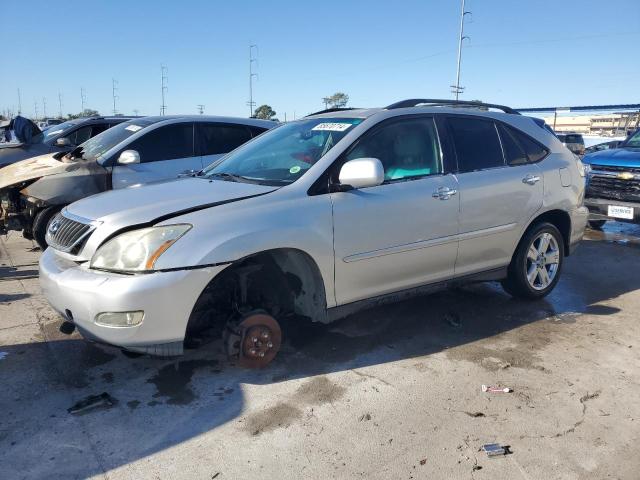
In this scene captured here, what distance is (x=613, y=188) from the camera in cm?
805

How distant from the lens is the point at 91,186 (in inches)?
239

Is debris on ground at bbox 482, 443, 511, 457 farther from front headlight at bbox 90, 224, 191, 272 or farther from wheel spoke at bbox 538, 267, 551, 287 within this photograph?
wheel spoke at bbox 538, 267, 551, 287

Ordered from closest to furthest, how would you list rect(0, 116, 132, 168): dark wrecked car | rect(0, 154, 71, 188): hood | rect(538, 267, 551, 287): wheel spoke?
rect(538, 267, 551, 287): wheel spoke
rect(0, 154, 71, 188): hood
rect(0, 116, 132, 168): dark wrecked car

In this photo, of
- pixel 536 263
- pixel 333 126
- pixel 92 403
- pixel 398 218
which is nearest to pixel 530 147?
pixel 536 263

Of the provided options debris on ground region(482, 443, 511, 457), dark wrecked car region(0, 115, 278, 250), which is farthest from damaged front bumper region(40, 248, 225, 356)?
dark wrecked car region(0, 115, 278, 250)

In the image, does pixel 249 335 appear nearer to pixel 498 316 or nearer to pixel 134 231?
pixel 134 231

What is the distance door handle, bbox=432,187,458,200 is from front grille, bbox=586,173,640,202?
4.93m

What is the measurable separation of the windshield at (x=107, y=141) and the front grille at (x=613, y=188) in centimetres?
657

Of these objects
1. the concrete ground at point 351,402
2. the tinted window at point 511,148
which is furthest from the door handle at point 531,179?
the concrete ground at point 351,402

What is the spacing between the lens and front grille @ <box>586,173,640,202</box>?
7.77 m

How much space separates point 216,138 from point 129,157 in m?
1.32

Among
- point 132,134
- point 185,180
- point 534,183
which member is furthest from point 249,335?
point 132,134

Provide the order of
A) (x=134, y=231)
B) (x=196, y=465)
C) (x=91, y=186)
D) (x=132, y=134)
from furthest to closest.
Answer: (x=132, y=134), (x=91, y=186), (x=134, y=231), (x=196, y=465)

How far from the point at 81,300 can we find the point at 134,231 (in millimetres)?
499
